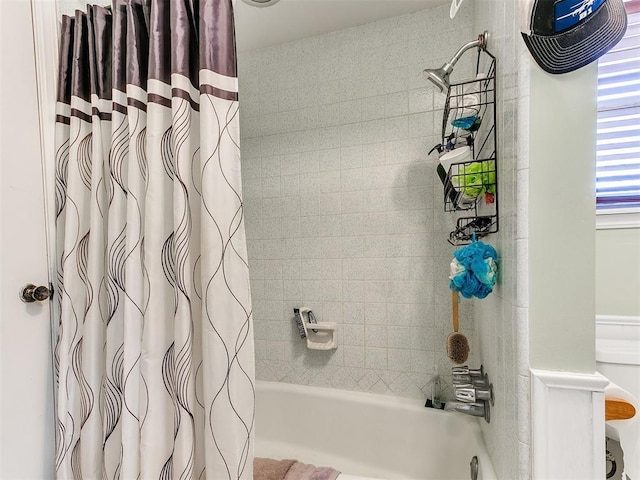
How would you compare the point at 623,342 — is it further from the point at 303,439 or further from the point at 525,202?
the point at 303,439

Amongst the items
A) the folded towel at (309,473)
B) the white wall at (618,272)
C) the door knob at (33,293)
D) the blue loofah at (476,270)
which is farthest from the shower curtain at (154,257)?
the white wall at (618,272)

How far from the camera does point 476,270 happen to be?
37.8 inches

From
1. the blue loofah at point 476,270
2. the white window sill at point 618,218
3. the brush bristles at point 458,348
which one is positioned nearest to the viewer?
the blue loofah at point 476,270

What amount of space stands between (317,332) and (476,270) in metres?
1.11

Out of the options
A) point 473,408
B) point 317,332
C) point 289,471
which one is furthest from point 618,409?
point 317,332

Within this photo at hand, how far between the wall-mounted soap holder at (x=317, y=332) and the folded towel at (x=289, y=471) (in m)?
0.60

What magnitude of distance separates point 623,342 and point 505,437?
530 millimetres

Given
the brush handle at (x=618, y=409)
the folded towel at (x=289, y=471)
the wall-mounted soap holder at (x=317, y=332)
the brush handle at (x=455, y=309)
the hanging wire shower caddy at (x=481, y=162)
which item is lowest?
the folded towel at (x=289, y=471)

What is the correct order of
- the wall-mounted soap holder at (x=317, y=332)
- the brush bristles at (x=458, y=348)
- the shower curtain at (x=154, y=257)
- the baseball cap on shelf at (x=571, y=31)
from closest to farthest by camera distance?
the baseball cap on shelf at (x=571, y=31) < the shower curtain at (x=154, y=257) < the brush bristles at (x=458, y=348) < the wall-mounted soap holder at (x=317, y=332)

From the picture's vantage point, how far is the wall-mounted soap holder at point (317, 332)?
182cm

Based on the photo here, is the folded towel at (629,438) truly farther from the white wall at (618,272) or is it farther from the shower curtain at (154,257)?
the shower curtain at (154,257)

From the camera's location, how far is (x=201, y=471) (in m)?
0.90

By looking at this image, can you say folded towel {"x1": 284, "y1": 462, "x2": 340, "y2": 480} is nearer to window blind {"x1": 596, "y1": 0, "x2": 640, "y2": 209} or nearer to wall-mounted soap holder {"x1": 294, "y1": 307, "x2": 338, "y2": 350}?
wall-mounted soap holder {"x1": 294, "y1": 307, "x2": 338, "y2": 350}

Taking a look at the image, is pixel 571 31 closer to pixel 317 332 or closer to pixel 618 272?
pixel 618 272
